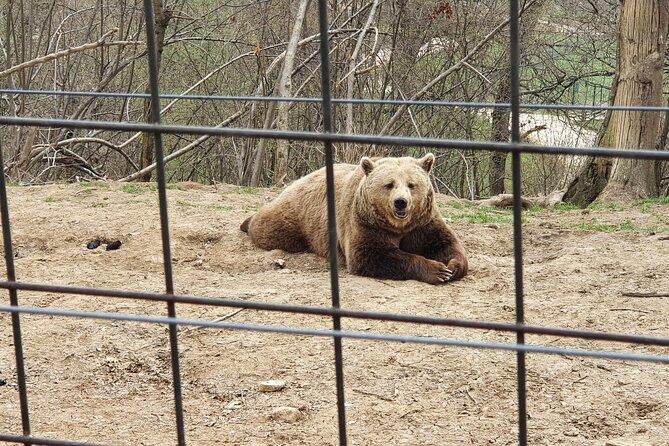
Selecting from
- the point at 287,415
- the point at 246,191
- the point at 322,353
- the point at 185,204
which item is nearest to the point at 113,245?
the point at 185,204

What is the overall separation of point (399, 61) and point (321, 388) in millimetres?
10141

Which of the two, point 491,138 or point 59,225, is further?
point 491,138

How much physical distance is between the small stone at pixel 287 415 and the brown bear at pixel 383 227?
236 centimetres

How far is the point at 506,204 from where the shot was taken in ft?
32.7

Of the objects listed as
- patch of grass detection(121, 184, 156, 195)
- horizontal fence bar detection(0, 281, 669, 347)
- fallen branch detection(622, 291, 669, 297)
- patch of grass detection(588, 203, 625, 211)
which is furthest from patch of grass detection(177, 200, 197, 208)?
horizontal fence bar detection(0, 281, 669, 347)

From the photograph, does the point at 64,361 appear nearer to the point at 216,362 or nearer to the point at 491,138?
the point at 216,362

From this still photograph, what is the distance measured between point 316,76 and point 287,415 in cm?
1003

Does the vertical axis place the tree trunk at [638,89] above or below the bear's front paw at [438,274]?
above

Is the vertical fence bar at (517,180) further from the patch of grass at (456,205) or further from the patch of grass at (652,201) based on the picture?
the patch of grass at (652,201)

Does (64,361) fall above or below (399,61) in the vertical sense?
below

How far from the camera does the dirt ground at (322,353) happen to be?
4.07 m

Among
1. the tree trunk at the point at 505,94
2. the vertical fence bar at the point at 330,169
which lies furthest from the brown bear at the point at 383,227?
the tree trunk at the point at 505,94

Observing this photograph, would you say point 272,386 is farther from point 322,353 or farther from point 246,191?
point 246,191

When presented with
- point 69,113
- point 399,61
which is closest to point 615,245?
point 399,61
